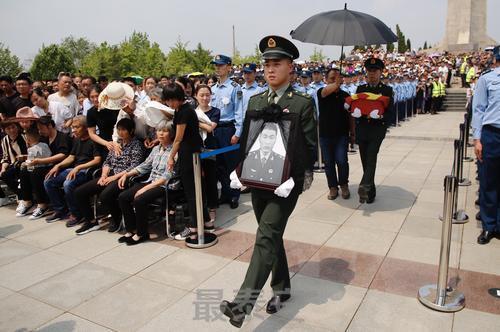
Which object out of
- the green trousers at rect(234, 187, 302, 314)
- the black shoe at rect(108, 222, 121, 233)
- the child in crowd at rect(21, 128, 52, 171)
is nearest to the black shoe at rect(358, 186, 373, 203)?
the green trousers at rect(234, 187, 302, 314)

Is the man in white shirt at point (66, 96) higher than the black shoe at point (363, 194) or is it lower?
higher

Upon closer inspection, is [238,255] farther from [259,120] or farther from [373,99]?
[373,99]

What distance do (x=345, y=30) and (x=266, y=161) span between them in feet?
9.05

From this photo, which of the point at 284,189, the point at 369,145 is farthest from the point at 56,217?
the point at 369,145

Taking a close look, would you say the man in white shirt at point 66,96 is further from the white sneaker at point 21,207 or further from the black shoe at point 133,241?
the black shoe at point 133,241

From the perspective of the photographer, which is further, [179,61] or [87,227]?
[179,61]

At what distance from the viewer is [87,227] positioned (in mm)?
5176

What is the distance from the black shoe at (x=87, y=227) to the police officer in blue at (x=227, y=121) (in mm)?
1792

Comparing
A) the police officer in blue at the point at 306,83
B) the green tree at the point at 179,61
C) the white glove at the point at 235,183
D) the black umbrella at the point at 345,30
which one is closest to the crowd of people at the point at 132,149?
the black umbrella at the point at 345,30

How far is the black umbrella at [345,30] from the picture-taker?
4742 millimetres

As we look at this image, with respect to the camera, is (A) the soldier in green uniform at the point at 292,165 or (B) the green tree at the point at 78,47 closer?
(A) the soldier in green uniform at the point at 292,165

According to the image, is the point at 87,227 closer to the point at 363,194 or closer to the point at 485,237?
the point at 363,194

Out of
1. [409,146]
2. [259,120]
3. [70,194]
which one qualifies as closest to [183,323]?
[259,120]

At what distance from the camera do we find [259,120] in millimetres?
2887
